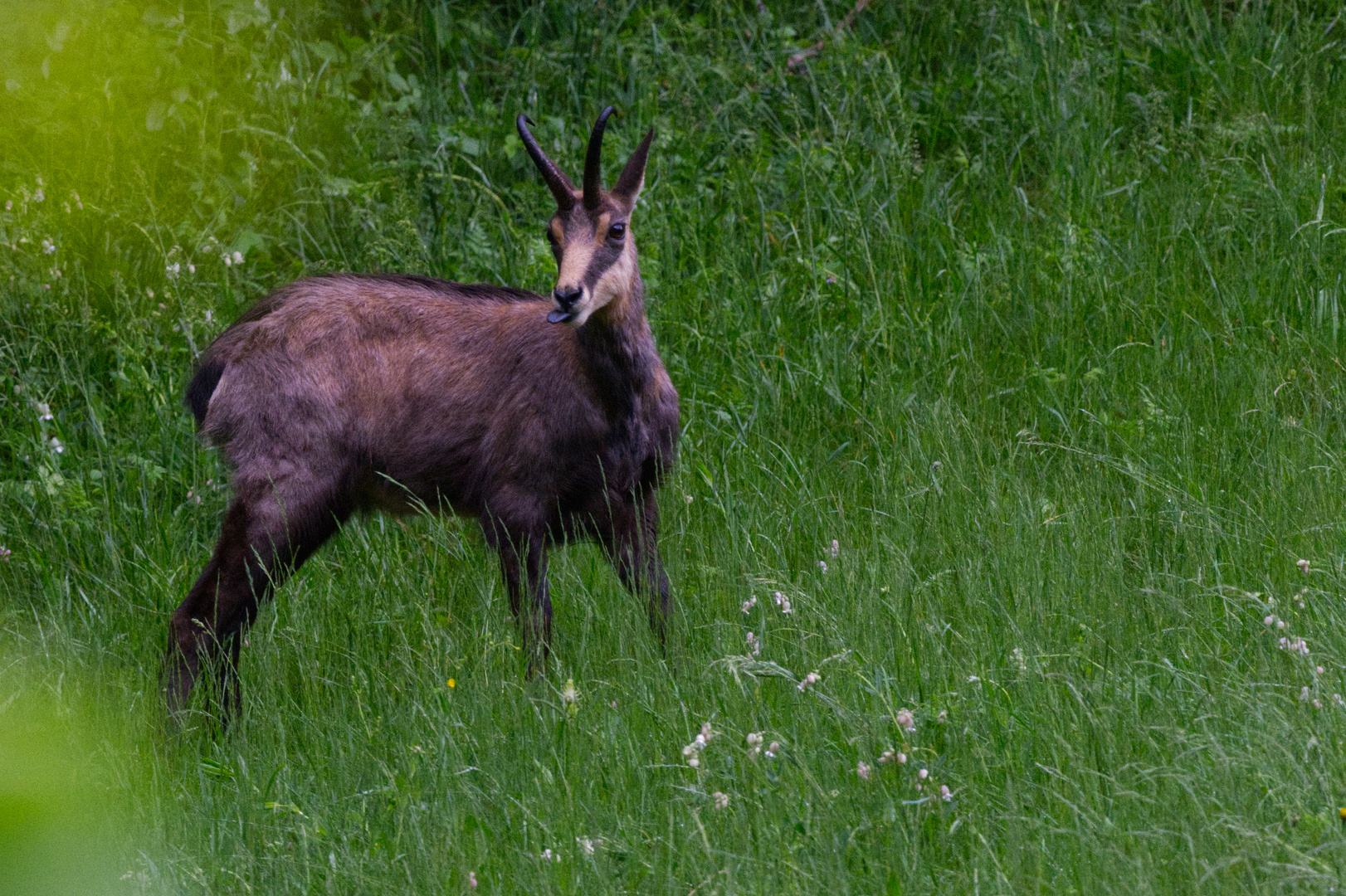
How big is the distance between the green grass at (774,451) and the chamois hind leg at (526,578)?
0.18 m

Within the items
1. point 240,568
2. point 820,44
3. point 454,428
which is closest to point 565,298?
point 454,428

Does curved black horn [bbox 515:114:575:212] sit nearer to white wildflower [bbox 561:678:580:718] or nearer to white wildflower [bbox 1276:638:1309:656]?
white wildflower [bbox 561:678:580:718]

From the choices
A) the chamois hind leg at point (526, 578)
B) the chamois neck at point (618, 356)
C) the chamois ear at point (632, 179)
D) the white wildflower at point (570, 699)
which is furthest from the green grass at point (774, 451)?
the chamois ear at point (632, 179)

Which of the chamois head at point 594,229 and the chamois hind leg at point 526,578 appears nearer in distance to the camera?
the chamois head at point 594,229

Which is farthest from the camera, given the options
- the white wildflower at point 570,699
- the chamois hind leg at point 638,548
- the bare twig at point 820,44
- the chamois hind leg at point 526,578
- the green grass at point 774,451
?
the bare twig at point 820,44

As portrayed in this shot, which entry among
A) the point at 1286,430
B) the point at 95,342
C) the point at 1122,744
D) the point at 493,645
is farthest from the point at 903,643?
the point at 95,342

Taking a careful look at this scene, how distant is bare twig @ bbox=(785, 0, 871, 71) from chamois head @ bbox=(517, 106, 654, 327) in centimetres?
352

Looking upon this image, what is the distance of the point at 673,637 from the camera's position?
15.6 ft

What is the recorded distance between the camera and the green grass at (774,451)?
10.9 ft

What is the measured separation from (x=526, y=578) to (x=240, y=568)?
101cm

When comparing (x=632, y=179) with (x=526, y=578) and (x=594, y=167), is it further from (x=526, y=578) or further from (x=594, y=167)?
(x=526, y=578)

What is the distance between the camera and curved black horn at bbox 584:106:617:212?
4602 mm

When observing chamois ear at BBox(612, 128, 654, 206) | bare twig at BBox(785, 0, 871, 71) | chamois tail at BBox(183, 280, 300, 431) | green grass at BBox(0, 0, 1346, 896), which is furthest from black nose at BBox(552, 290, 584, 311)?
bare twig at BBox(785, 0, 871, 71)

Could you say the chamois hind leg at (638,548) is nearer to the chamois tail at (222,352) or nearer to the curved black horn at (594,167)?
the curved black horn at (594,167)
